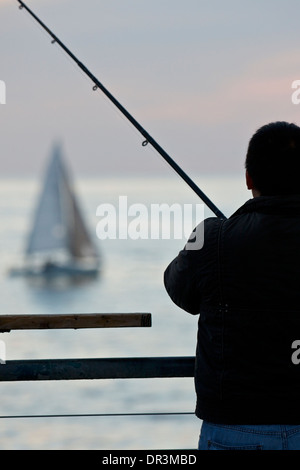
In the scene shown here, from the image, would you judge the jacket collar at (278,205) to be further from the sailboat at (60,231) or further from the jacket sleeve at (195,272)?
the sailboat at (60,231)

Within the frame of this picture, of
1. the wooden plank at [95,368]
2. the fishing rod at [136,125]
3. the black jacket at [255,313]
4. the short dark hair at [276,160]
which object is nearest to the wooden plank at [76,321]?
the wooden plank at [95,368]

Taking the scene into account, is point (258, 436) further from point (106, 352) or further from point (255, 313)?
point (106, 352)

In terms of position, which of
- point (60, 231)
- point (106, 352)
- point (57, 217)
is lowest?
point (106, 352)

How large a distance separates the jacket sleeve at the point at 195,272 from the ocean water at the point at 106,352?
37.3 inches

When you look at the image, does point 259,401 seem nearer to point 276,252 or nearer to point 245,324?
point 245,324

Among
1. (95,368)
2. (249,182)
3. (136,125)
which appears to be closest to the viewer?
(249,182)

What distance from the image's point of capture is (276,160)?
7.43 feet

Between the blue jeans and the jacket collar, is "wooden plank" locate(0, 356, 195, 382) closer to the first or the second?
the blue jeans

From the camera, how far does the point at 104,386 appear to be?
33.6 m

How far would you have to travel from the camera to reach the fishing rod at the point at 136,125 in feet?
9.37

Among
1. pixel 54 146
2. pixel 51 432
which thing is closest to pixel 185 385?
pixel 51 432

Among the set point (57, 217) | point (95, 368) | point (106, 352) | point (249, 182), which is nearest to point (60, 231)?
point (57, 217)

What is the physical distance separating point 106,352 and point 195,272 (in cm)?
3409

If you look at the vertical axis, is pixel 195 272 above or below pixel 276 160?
below
